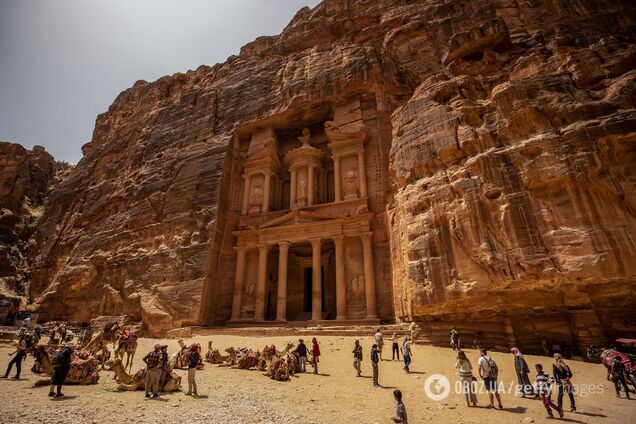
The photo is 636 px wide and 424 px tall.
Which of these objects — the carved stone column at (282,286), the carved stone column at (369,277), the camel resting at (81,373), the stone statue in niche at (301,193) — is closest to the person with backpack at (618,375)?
the carved stone column at (369,277)

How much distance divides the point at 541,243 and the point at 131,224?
29.0m

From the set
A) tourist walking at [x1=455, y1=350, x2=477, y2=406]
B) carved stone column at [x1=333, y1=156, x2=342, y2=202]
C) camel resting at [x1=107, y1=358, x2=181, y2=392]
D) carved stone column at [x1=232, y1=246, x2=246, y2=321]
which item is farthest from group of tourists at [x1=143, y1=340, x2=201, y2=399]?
carved stone column at [x1=333, y1=156, x2=342, y2=202]

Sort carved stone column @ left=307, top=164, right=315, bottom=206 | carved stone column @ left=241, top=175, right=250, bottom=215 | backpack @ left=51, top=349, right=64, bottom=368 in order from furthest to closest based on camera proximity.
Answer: carved stone column @ left=241, top=175, right=250, bottom=215 < carved stone column @ left=307, top=164, right=315, bottom=206 < backpack @ left=51, top=349, right=64, bottom=368

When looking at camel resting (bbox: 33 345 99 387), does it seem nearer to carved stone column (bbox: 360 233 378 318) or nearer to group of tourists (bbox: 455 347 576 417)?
group of tourists (bbox: 455 347 576 417)

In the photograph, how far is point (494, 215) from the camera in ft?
41.4

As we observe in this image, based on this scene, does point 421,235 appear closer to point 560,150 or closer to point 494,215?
point 494,215

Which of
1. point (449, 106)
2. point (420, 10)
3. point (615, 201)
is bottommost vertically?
point (615, 201)

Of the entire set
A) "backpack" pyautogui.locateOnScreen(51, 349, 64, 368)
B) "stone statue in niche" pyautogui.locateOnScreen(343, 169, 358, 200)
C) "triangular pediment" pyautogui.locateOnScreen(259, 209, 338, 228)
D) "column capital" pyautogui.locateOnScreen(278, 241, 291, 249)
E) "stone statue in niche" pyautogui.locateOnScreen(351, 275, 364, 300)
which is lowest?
"backpack" pyautogui.locateOnScreen(51, 349, 64, 368)

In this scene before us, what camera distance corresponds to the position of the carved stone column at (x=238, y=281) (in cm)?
2283

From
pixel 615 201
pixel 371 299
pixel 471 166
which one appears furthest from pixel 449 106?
pixel 371 299

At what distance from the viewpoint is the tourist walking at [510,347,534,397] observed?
7793 mm

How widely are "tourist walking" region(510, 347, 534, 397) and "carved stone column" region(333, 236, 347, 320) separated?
12678mm

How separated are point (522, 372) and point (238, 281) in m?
19.2

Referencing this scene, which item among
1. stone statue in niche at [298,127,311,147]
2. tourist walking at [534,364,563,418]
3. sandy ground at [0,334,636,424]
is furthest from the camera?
stone statue in niche at [298,127,311,147]
